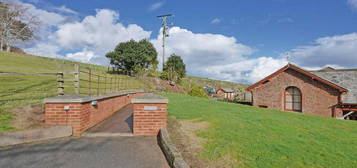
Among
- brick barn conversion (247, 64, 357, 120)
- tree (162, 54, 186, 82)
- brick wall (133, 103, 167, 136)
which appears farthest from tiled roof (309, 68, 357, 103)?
tree (162, 54, 186, 82)

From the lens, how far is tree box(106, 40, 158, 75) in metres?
35.2

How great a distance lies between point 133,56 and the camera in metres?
35.0

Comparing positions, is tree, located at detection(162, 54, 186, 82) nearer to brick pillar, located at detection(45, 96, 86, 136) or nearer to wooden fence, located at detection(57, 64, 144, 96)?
wooden fence, located at detection(57, 64, 144, 96)

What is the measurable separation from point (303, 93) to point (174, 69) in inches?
1042

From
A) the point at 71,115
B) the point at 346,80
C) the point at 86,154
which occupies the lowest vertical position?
the point at 86,154

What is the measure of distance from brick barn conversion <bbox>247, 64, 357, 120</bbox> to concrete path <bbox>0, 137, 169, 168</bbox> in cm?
1603

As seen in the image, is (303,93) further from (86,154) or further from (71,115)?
(71,115)

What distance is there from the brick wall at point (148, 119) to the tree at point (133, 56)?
2942 cm

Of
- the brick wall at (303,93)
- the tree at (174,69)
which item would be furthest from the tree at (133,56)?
the brick wall at (303,93)

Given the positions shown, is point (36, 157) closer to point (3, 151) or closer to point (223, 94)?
point (3, 151)

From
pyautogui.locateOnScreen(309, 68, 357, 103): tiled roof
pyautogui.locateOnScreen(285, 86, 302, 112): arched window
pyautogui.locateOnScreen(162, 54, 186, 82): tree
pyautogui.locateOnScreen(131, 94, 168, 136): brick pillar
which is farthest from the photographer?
pyautogui.locateOnScreen(162, 54, 186, 82): tree

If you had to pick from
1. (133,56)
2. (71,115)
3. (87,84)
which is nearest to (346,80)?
(71,115)

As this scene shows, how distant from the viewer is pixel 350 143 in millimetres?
4574

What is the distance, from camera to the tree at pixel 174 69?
3738cm
